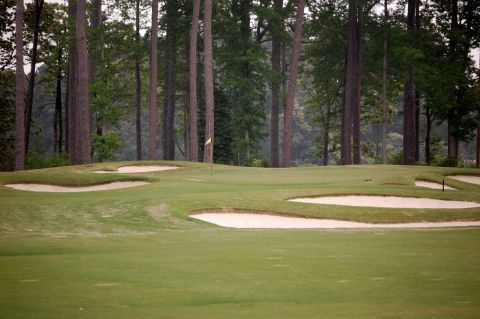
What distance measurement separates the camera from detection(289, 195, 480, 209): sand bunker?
2203 centimetres

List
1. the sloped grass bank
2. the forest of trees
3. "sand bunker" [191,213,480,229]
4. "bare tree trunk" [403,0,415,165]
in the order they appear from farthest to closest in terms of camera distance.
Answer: "bare tree trunk" [403,0,415,165]
the forest of trees
"sand bunker" [191,213,480,229]
the sloped grass bank

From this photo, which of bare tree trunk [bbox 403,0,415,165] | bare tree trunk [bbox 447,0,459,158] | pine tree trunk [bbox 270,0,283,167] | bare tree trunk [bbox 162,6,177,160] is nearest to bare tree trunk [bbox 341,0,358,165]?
bare tree trunk [bbox 403,0,415,165]

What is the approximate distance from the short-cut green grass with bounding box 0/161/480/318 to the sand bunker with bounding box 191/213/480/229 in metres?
0.26

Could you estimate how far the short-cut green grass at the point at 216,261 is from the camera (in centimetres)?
678

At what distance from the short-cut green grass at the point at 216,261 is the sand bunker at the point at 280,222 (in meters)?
0.26

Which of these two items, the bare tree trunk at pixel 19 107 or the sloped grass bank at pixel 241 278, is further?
the bare tree trunk at pixel 19 107

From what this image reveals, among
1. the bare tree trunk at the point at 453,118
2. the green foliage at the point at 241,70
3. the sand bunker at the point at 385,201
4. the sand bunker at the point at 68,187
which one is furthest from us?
the green foliage at the point at 241,70

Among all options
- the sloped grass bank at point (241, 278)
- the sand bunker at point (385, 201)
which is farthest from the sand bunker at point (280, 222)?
the sloped grass bank at point (241, 278)

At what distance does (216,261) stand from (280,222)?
913cm

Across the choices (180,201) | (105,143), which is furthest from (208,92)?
(180,201)

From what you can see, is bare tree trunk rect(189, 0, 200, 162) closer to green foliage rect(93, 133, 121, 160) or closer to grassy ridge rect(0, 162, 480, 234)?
green foliage rect(93, 133, 121, 160)

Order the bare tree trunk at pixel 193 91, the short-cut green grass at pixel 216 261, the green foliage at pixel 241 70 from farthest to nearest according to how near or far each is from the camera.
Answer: the green foliage at pixel 241 70
the bare tree trunk at pixel 193 91
the short-cut green grass at pixel 216 261

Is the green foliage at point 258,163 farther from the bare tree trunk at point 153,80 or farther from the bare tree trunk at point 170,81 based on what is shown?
the bare tree trunk at point 153,80

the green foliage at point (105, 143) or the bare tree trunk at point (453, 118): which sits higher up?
the bare tree trunk at point (453, 118)
